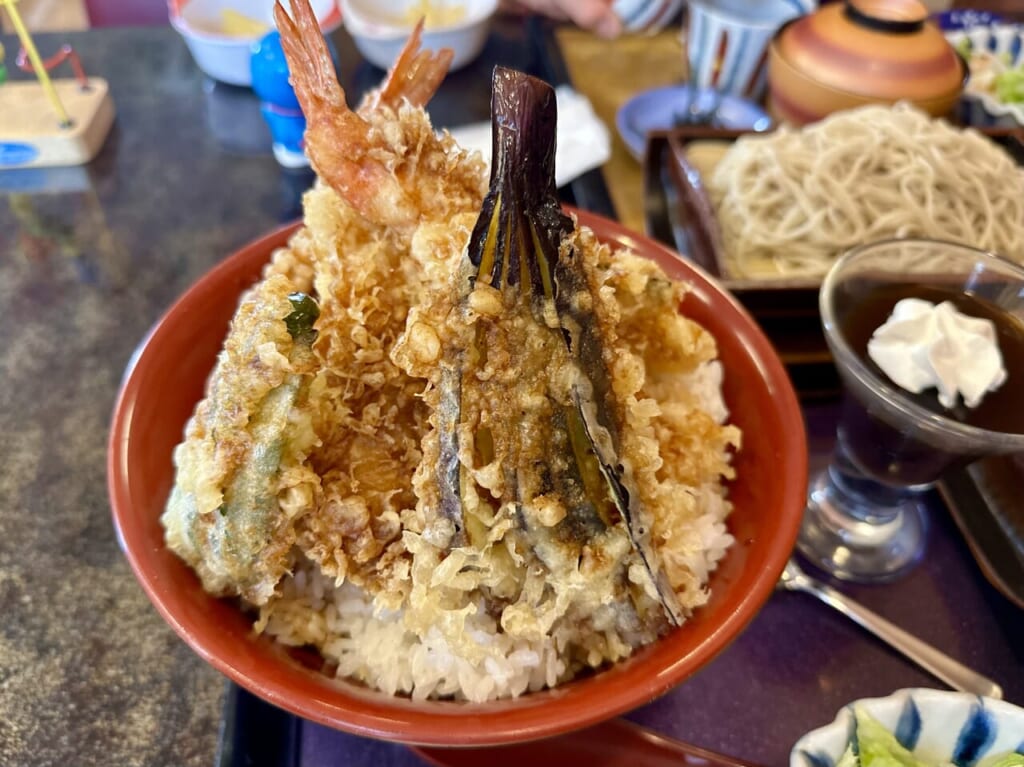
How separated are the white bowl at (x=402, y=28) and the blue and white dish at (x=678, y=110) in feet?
1.98

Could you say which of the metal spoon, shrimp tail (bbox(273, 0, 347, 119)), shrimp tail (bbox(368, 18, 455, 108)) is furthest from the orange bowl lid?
shrimp tail (bbox(273, 0, 347, 119))

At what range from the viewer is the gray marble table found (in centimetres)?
113

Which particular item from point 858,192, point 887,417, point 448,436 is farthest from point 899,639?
point 858,192

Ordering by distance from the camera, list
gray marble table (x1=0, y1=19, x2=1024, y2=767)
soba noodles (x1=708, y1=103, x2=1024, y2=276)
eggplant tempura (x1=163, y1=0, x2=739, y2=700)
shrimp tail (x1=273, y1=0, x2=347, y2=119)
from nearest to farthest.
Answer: eggplant tempura (x1=163, y1=0, x2=739, y2=700)
shrimp tail (x1=273, y1=0, x2=347, y2=119)
gray marble table (x1=0, y1=19, x2=1024, y2=767)
soba noodles (x1=708, y1=103, x2=1024, y2=276)

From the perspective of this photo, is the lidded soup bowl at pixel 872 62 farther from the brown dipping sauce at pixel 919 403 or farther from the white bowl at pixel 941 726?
the white bowl at pixel 941 726

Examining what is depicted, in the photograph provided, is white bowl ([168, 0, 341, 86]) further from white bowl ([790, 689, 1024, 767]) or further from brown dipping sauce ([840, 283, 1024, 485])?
white bowl ([790, 689, 1024, 767])

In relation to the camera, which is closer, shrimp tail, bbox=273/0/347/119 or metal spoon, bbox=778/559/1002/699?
shrimp tail, bbox=273/0/347/119

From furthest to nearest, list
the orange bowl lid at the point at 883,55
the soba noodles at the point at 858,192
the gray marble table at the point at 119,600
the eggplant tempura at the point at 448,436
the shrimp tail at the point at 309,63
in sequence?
the orange bowl lid at the point at 883,55 < the soba noodles at the point at 858,192 < the gray marble table at the point at 119,600 < the shrimp tail at the point at 309,63 < the eggplant tempura at the point at 448,436

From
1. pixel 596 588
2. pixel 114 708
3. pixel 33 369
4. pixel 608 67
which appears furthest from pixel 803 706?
pixel 608 67

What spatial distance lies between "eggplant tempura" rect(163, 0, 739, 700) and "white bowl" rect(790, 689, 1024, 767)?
0.26 meters

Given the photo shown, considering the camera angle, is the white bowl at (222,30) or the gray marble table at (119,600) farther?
the white bowl at (222,30)

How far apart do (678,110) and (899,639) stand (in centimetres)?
194

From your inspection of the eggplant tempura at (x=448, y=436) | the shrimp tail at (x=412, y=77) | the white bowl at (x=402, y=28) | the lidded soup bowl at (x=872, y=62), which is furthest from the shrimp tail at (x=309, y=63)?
the lidded soup bowl at (x=872, y=62)

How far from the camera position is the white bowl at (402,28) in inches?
96.0
